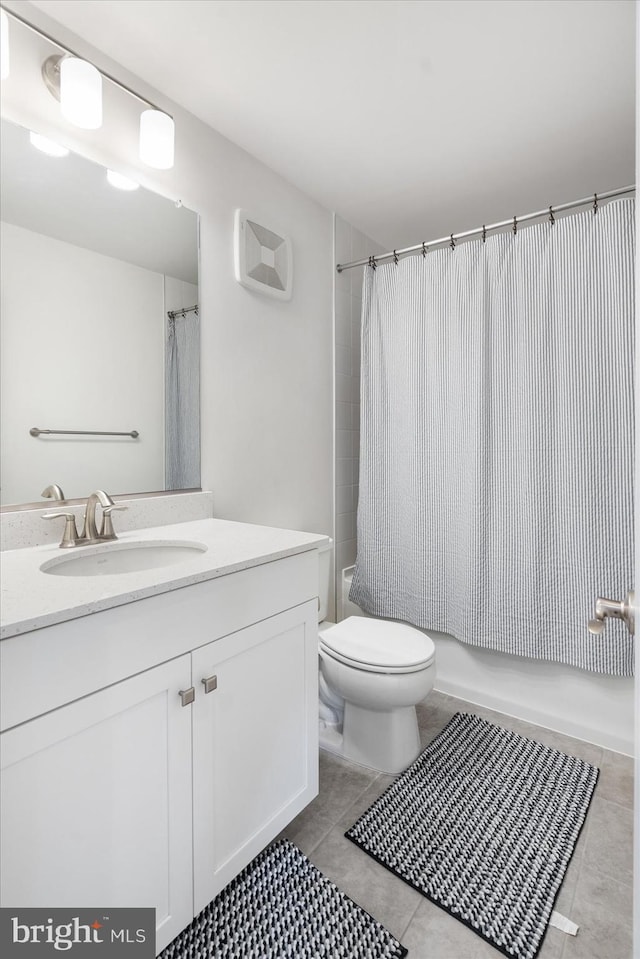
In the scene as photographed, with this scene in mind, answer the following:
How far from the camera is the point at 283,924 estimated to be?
3.72ft

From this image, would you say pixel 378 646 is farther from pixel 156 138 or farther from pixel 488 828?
pixel 156 138

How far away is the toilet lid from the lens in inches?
63.0

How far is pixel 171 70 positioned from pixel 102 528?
1430 mm

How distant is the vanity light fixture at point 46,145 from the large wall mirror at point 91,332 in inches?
0.4

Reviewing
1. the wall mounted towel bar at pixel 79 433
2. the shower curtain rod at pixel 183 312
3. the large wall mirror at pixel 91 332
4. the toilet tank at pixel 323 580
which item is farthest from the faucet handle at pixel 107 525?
the toilet tank at pixel 323 580

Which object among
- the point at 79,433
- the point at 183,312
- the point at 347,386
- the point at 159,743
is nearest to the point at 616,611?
the point at 159,743

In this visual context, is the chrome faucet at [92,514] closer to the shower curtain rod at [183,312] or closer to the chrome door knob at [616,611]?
the shower curtain rod at [183,312]

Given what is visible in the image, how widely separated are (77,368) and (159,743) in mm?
1032

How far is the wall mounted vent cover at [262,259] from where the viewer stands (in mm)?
1842

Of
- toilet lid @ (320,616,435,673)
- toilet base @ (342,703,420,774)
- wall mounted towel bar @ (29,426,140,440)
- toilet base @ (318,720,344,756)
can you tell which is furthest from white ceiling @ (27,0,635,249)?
toilet base @ (318,720,344,756)

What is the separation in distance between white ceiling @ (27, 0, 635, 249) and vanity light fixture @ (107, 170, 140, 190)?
0.33 metres

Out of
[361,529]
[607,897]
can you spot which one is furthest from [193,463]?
[607,897]

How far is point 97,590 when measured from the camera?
35.1 inches

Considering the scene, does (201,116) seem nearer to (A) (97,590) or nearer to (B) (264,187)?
(B) (264,187)
